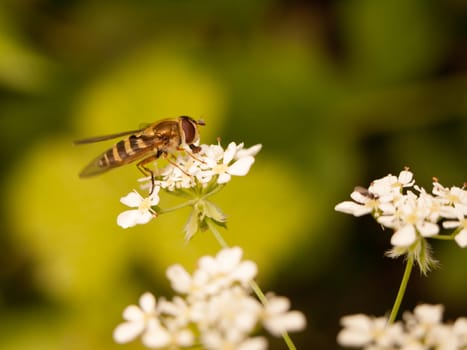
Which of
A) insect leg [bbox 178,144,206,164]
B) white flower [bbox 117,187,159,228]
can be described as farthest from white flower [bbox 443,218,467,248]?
white flower [bbox 117,187,159,228]

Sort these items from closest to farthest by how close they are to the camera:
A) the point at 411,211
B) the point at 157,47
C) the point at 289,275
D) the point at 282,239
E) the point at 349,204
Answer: the point at 411,211 < the point at 349,204 < the point at 282,239 < the point at 289,275 < the point at 157,47

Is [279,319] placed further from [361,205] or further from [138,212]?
[138,212]

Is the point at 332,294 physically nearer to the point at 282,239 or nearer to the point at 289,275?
the point at 289,275

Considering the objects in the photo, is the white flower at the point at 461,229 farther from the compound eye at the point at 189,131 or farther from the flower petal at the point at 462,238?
the compound eye at the point at 189,131

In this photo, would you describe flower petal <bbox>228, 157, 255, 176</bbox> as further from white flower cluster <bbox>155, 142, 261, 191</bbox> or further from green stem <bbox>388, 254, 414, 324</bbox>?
green stem <bbox>388, 254, 414, 324</bbox>

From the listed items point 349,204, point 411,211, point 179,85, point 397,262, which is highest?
point 179,85

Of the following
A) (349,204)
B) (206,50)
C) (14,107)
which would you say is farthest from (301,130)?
(349,204)
